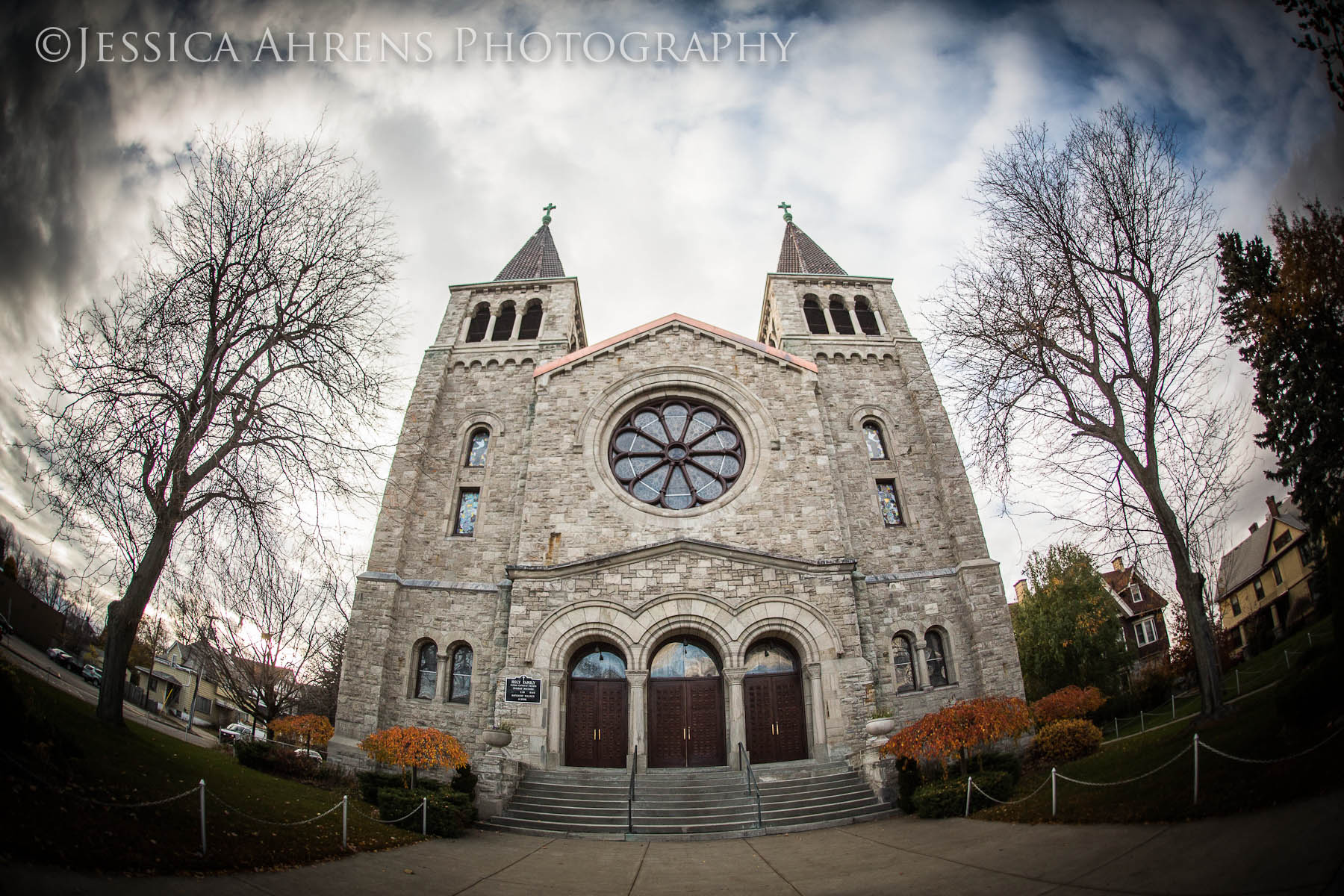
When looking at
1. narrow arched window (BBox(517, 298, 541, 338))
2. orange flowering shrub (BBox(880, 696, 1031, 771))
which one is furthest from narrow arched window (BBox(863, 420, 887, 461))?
narrow arched window (BBox(517, 298, 541, 338))

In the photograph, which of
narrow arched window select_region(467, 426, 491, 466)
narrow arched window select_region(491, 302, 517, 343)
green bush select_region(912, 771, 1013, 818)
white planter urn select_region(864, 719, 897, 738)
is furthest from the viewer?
narrow arched window select_region(491, 302, 517, 343)

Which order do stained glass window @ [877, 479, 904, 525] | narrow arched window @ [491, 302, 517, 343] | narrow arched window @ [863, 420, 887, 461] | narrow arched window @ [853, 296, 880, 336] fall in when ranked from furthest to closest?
narrow arched window @ [853, 296, 880, 336], narrow arched window @ [491, 302, 517, 343], narrow arched window @ [863, 420, 887, 461], stained glass window @ [877, 479, 904, 525]

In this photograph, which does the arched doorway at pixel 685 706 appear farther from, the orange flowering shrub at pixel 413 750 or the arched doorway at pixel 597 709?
the orange flowering shrub at pixel 413 750

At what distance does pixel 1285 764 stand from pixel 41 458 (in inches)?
676

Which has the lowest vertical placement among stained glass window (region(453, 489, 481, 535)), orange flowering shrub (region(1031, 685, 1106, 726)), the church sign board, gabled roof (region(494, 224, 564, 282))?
orange flowering shrub (region(1031, 685, 1106, 726))

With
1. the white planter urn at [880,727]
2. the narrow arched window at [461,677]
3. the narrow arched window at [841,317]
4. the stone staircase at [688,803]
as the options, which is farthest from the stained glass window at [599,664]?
the narrow arched window at [841,317]

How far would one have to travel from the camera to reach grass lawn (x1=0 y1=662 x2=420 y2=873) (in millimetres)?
5328

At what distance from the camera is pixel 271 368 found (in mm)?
12508

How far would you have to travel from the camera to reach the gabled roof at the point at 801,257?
2608cm

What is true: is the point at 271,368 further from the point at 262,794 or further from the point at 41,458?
the point at 262,794

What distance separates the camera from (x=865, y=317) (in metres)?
23.6

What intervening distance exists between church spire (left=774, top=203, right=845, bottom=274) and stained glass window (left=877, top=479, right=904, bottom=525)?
403 inches

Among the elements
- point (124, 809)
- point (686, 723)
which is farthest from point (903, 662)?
point (124, 809)

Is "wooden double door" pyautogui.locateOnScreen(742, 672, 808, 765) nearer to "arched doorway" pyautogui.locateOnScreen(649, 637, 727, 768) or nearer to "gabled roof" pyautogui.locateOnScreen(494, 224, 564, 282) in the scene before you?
"arched doorway" pyautogui.locateOnScreen(649, 637, 727, 768)
